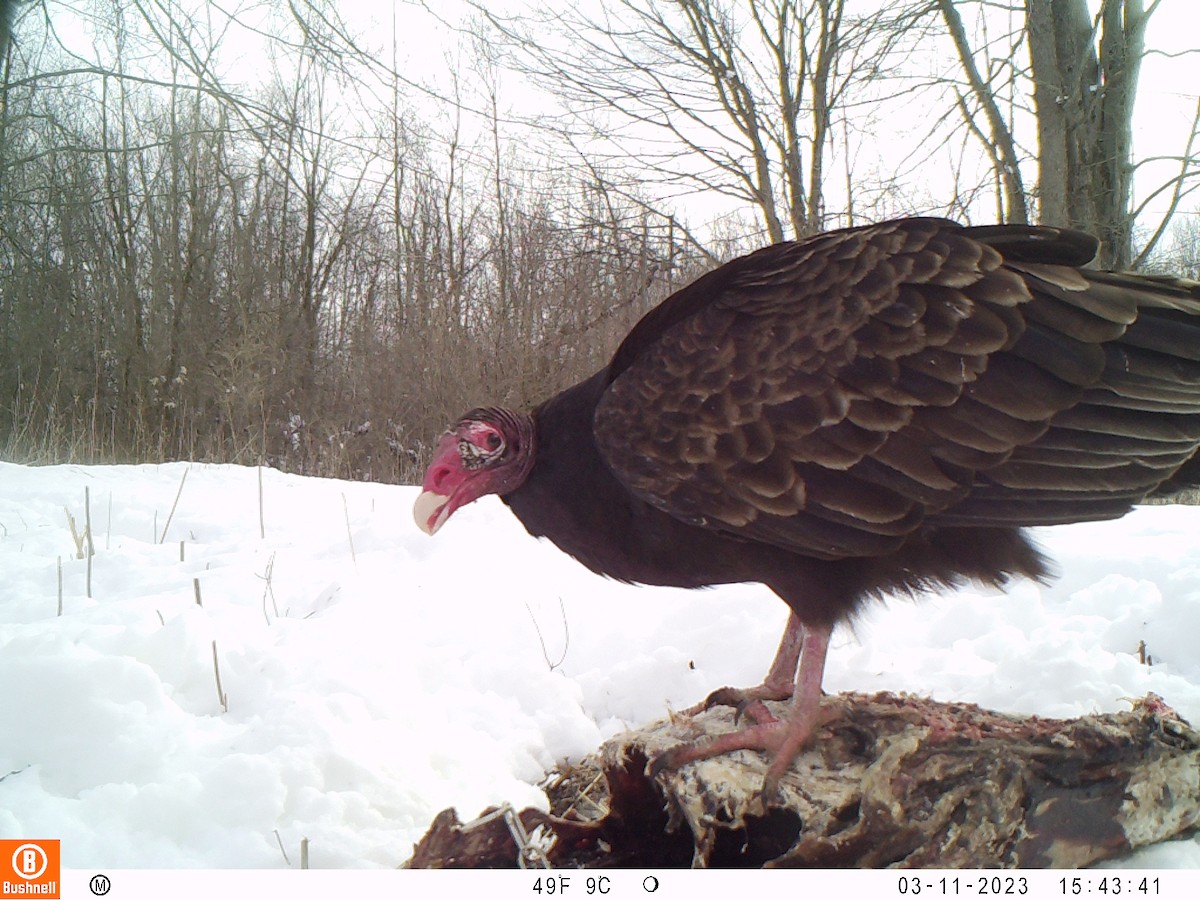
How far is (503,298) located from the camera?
283 inches

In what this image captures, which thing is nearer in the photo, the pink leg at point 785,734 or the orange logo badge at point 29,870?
the orange logo badge at point 29,870

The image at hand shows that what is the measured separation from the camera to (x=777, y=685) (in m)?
2.04

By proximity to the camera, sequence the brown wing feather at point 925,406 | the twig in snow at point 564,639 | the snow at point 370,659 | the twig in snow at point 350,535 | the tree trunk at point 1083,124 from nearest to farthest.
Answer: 1. the snow at point 370,659
2. the brown wing feather at point 925,406
3. the twig in snow at point 564,639
4. the twig in snow at point 350,535
5. the tree trunk at point 1083,124

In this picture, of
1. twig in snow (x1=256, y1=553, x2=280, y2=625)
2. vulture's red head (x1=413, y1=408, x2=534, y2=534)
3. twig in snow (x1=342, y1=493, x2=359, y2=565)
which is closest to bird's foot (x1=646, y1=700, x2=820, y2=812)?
vulture's red head (x1=413, y1=408, x2=534, y2=534)

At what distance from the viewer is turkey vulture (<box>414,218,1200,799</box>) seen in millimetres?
1599

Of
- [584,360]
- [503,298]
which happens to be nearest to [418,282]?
[503,298]

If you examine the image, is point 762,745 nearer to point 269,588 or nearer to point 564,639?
point 564,639

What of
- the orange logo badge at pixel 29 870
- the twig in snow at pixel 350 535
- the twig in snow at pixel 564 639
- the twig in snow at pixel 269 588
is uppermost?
the twig in snow at pixel 350 535

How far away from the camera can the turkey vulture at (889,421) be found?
5.24 ft

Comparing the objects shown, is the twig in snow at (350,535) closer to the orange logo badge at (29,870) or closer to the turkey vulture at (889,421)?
the turkey vulture at (889,421)

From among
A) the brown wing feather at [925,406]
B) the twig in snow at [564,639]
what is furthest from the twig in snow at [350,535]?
the brown wing feather at [925,406]

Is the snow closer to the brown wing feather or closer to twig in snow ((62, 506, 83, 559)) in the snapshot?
twig in snow ((62, 506, 83, 559))

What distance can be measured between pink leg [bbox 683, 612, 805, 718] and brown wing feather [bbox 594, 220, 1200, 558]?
526mm

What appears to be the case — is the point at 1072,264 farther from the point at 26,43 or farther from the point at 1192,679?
the point at 26,43
